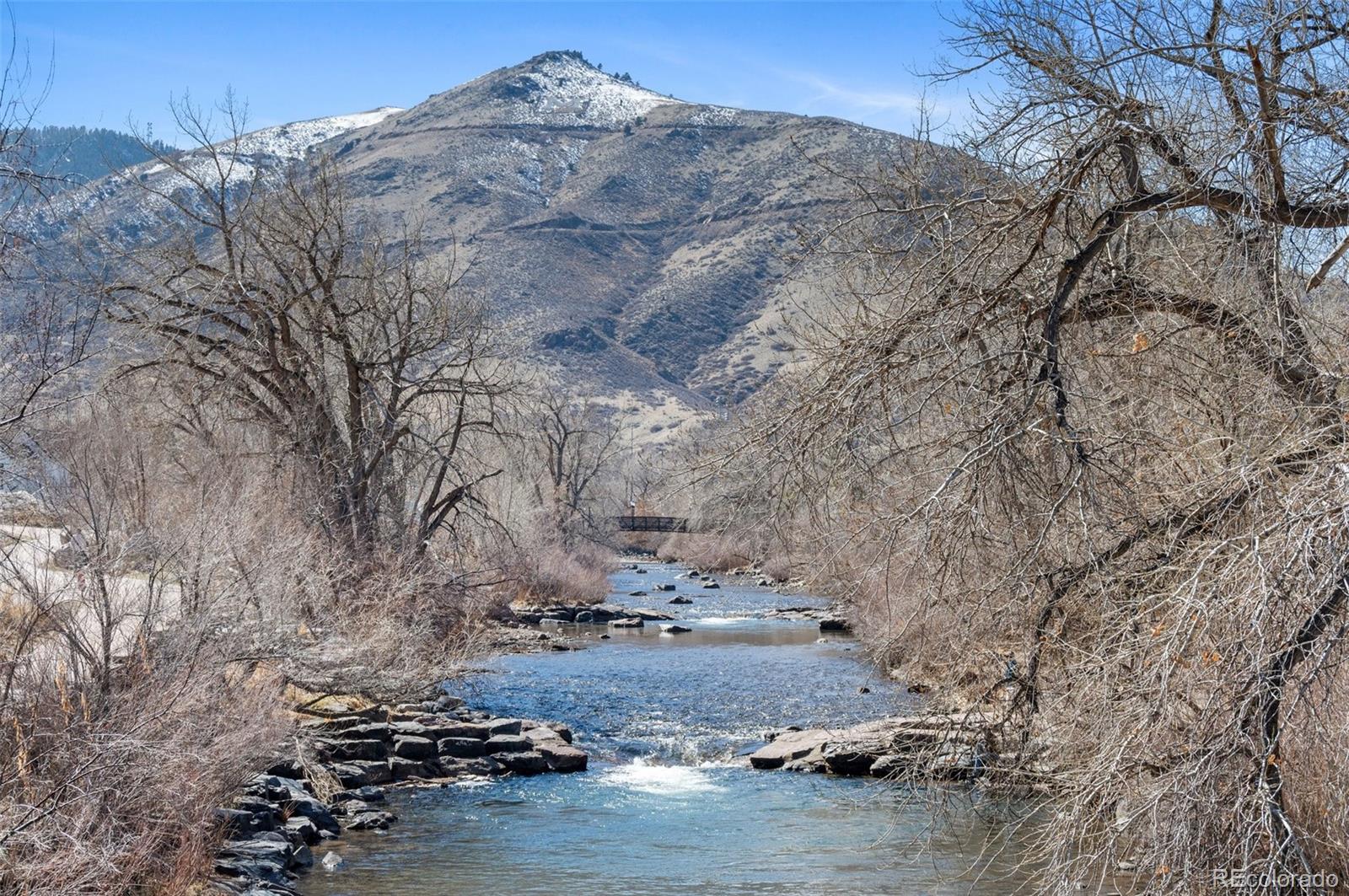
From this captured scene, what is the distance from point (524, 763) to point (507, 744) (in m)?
0.55

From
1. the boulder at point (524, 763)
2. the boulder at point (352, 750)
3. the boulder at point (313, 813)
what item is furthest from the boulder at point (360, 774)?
the boulder at point (524, 763)

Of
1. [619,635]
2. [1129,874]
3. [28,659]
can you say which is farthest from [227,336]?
[1129,874]

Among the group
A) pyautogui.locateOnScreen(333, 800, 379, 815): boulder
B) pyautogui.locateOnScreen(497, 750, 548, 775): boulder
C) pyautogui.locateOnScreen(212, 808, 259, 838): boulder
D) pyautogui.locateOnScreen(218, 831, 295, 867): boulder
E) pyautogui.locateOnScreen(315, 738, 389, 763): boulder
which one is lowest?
pyautogui.locateOnScreen(497, 750, 548, 775): boulder

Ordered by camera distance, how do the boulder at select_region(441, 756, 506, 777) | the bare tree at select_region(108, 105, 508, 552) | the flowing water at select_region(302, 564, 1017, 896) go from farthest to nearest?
the bare tree at select_region(108, 105, 508, 552)
the boulder at select_region(441, 756, 506, 777)
the flowing water at select_region(302, 564, 1017, 896)

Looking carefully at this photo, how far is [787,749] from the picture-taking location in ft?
58.5

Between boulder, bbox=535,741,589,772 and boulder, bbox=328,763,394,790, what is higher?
boulder, bbox=328,763,394,790

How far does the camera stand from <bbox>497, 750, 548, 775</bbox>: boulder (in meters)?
17.2

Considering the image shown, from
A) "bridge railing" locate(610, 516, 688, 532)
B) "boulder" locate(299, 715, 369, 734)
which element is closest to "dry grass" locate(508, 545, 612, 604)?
"boulder" locate(299, 715, 369, 734)

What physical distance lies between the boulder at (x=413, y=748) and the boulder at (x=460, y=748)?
7.9 inches

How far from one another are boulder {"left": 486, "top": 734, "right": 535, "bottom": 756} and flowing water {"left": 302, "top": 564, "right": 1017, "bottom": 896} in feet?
2.86

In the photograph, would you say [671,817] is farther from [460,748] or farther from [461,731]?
[461,731]

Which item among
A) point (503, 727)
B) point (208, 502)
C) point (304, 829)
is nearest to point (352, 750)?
point (503, 727)

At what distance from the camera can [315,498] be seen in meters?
21.8

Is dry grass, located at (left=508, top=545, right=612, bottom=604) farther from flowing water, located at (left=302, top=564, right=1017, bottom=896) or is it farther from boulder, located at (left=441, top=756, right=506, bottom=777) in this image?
boulder, located at (left=441, top=756, right=506, bottom=777)
